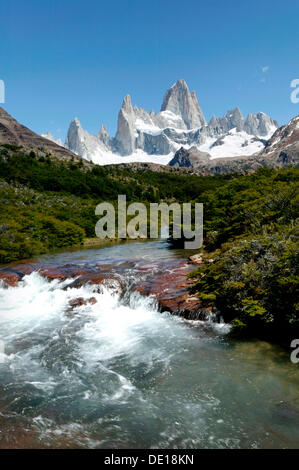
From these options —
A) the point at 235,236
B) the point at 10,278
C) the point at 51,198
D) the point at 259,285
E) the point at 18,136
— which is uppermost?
the point at 18,136

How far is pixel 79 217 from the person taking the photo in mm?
50062

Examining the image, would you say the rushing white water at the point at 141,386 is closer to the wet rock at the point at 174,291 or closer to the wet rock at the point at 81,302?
the wet rock at the point at 174,291

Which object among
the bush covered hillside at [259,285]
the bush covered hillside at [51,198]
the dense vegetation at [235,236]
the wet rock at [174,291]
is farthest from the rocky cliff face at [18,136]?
the bush covered hillside at [259,285]

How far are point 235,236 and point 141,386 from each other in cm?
1526

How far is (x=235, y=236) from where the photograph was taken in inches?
867

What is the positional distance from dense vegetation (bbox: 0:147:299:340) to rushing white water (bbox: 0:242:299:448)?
4.57 ft

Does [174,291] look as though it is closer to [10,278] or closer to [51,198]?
[10,278]

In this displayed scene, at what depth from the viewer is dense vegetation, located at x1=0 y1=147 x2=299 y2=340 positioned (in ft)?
38.1

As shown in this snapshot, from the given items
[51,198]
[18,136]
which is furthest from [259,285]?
[18,136]

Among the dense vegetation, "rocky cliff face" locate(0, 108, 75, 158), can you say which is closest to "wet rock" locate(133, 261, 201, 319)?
the dense vegetation

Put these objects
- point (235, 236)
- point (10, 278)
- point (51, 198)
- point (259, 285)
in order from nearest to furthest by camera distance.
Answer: point (259, 285) → point (10, 278) → point (235, 236) → point (51, 198)

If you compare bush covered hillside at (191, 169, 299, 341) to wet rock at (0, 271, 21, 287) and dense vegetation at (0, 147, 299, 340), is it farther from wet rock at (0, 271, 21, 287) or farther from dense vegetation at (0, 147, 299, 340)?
wet rock at (0, 271, 21, 287)

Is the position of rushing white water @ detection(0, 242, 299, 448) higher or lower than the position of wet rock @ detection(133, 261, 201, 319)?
lower
